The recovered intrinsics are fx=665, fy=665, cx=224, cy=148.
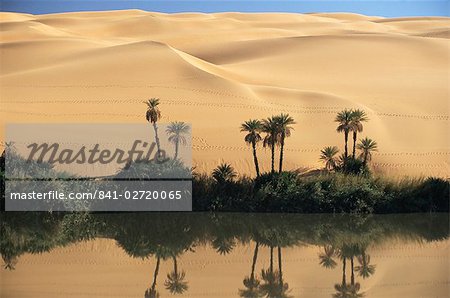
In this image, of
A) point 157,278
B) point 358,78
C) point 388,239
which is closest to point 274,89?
point 358,78

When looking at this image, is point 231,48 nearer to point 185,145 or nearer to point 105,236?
point 185,145

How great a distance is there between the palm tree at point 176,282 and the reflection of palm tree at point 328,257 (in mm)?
3597

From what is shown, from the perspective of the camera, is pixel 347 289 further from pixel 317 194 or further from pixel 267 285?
pixel 317 194

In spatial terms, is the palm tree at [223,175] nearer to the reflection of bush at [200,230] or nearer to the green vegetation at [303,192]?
the green vegetation at [303,192]

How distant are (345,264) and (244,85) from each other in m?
25.0

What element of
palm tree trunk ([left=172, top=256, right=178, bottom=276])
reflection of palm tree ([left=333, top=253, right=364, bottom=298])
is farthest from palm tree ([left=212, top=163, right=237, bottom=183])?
reflection of palm tree ([left=333, top=253, right=364, bottom=298])

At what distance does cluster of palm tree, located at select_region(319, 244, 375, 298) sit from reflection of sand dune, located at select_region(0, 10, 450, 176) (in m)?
10.7

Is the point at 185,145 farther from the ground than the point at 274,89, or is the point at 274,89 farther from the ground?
the point at 274,89

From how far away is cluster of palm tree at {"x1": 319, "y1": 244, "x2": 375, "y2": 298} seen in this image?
45.9ft

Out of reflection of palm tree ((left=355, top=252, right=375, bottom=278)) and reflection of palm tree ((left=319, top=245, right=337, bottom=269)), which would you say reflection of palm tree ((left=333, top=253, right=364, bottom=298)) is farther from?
reflection of palm tree ((left=319, top=245, right=337, bottom=269))

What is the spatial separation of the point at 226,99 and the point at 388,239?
741 inches

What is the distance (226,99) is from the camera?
3722 cm

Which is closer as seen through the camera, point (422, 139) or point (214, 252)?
point (214, 252)

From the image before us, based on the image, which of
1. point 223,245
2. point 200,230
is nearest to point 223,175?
point 200,230
